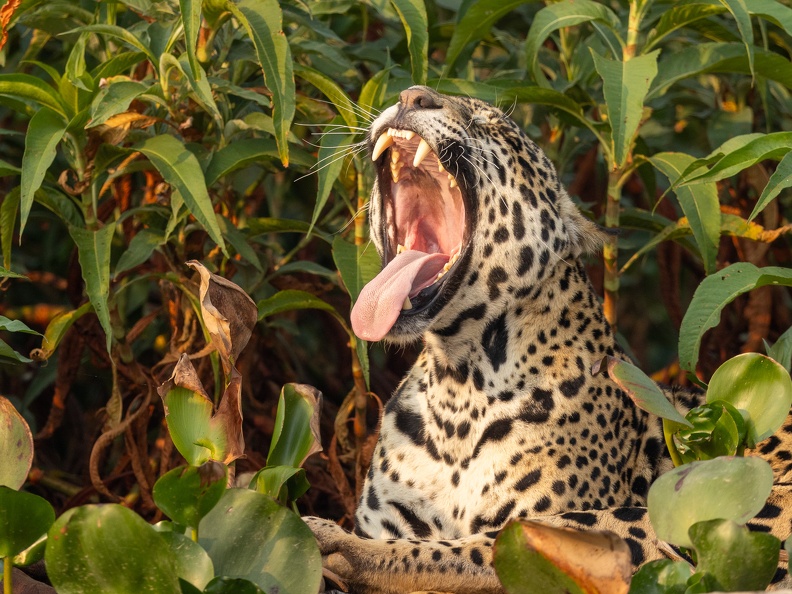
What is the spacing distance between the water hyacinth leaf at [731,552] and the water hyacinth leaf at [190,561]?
1.09 m

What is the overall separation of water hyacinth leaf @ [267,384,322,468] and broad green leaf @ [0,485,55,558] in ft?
2.21

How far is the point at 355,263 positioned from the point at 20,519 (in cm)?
192

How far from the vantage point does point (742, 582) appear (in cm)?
279

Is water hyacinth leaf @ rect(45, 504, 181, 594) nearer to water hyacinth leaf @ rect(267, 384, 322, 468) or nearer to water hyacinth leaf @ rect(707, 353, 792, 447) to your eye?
water hyacinth leaf @ rect(267, 384, 322, 468)

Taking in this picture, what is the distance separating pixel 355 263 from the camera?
179 inches

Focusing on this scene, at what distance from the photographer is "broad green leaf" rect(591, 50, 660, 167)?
4199mm

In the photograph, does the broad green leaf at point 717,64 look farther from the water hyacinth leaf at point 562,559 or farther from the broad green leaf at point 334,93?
the water hyacinth leaf at point 562,559

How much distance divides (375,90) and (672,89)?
6.33ft

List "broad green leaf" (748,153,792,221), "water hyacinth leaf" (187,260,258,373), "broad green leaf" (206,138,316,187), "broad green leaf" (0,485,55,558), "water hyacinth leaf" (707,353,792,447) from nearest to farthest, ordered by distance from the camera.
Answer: "broad green leaf" (0,485,55,558), "water hyacinth leaf" (707,353,792,447), "water hyacinth leaf" (187,260,258,373), "broad green leaf" (748,153,792,221), "broad green leaf" (206,138,316,187)

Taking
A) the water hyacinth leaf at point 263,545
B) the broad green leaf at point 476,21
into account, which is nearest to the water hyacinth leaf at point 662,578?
the water hyacinth leaf at point 263,545

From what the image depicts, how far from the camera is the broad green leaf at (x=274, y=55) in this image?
13.4ft

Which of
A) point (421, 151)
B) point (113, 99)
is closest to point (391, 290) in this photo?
point (421, 151)

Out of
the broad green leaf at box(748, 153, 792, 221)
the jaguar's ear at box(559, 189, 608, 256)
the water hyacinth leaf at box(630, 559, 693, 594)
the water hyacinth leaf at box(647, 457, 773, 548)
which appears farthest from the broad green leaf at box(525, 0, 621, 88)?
the water hyacinth leaf at box(630, 559, 693, 594)

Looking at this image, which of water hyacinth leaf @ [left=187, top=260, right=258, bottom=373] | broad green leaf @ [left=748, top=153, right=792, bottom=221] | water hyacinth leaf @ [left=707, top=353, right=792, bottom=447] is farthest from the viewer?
broad green leaf @ [left=748, top=153, right=792, bottom=221]
